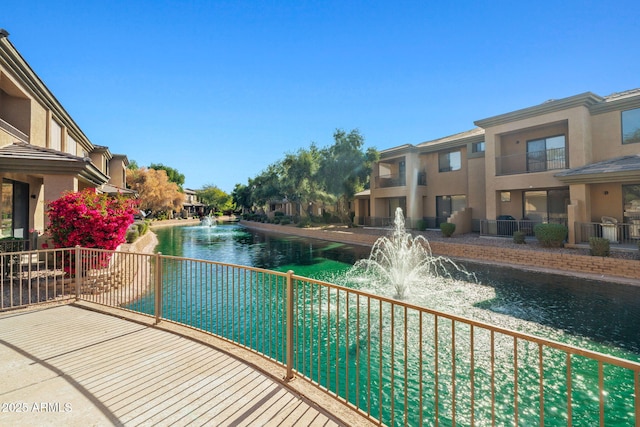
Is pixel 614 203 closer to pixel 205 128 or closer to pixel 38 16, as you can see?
pixel 38 16

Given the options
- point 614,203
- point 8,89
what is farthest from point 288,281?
point 614,203

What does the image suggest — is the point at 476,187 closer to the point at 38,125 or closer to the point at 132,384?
the point at 132,384

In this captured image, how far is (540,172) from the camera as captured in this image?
1579 centimetres

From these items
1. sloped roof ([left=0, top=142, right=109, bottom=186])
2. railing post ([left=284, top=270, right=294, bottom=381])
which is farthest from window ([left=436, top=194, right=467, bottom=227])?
sloped roof ([left=0, top=142, right=109, bottom=186])

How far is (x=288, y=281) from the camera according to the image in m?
3.65

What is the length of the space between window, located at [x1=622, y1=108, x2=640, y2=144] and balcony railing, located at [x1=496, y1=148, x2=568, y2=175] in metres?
2.39

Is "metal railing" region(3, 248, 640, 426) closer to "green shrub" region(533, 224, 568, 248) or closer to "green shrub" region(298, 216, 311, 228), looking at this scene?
"green shrub" region(533, 224, 568, 248)

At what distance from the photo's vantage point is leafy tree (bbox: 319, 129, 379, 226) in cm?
2516

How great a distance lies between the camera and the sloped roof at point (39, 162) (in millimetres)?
8580

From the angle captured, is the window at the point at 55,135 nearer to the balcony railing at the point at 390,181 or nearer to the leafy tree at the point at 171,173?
the balcony railing at the point at 390,181

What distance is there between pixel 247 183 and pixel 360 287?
5234 centimetres

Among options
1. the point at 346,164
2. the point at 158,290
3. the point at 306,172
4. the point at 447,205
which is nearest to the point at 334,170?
the point at 346,164

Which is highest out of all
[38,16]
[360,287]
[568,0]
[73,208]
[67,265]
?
[568,0]

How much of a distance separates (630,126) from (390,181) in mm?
13989
